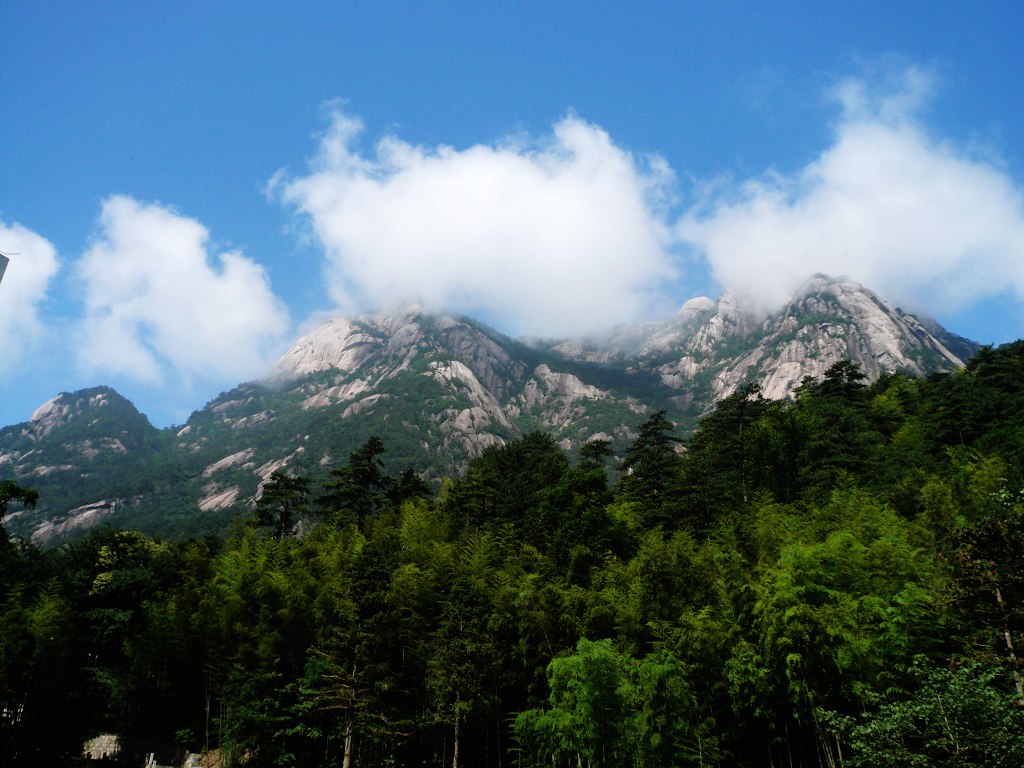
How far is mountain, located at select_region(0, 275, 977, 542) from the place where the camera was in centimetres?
12594

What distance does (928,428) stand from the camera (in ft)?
150

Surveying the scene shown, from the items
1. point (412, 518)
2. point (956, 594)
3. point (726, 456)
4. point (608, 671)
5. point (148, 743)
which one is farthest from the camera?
point (726, 456)

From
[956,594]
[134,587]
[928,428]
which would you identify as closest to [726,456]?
[928,428]

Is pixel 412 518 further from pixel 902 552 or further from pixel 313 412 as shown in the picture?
pixel 313 412

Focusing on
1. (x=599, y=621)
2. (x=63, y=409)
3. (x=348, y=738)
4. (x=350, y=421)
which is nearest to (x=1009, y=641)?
(x=599, y=621)

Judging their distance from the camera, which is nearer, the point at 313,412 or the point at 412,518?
the point at 412,518

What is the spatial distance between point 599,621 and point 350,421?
4890 inches

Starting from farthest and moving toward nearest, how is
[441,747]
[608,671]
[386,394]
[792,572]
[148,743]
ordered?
[386,394], [148,743], [441,747], [608,671], [792,572]

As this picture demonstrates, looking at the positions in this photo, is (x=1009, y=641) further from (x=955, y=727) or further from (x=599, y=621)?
(x=599, y=621)

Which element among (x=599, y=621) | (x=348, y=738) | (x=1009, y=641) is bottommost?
(x=348, y=738)

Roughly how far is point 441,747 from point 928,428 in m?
41.2

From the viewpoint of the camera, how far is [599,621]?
26.8 m

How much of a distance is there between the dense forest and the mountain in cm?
7171

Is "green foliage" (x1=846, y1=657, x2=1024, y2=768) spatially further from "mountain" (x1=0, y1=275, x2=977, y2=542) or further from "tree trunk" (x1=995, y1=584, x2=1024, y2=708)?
"mountain" (x1=0, y1=275, x2=977, y2=542)
